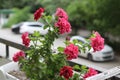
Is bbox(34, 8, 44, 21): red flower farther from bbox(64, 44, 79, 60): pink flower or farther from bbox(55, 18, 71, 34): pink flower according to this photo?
bbox(64, 44, 79, 60): pink flower

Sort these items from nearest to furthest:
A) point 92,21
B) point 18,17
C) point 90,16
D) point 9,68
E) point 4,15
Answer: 1. point 9,68
2. point 92,21
3. point 90,16
4. point 18,17
5. point 4,15

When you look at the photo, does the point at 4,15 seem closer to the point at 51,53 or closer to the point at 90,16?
the point at 90,16

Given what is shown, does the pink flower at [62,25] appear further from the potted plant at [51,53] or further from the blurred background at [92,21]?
the blurred background at [92,21]

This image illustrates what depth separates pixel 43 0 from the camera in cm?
2242

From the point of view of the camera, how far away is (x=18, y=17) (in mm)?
24766

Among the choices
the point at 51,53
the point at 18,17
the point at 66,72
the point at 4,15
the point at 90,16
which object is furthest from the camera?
the point at 4,15

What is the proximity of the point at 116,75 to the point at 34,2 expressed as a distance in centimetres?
2343

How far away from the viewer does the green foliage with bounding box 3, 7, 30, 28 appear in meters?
24.5

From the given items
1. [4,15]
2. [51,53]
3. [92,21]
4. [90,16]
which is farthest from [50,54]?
[4,15]

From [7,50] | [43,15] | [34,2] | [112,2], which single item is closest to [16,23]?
[34,2]

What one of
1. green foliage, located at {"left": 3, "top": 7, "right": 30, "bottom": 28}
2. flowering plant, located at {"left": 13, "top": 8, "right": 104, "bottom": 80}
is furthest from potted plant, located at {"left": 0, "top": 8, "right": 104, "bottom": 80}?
green foliage, located at {"left": 3, "top": 7, "right": 30, "bottom": 28}

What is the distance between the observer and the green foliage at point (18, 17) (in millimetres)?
24453

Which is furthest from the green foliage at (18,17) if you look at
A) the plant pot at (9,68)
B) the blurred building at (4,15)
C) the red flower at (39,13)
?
the red flower at (39,13)

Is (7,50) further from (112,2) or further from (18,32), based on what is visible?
(18,32)
